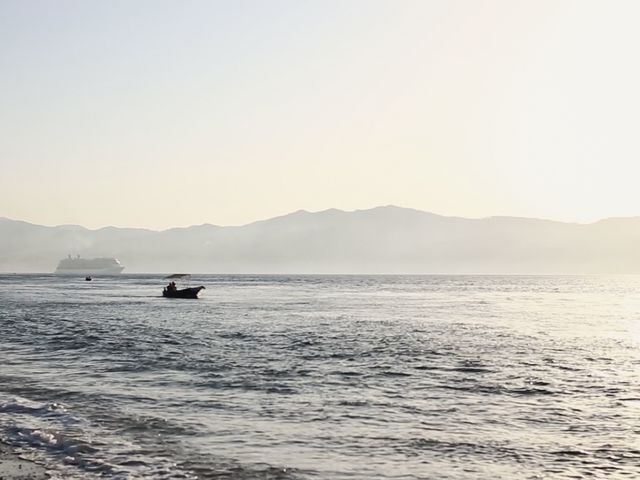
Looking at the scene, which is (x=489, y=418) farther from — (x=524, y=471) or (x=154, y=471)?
(x=154, y=471)

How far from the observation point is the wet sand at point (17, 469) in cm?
1402

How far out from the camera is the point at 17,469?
1462cm

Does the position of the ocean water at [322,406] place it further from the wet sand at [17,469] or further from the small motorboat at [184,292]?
the small motorboat at [184,292]

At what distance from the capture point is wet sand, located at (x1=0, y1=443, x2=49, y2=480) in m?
14.0

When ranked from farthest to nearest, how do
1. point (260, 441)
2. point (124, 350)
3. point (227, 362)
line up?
point (124, 350) → point (227, 362) → point (260, 441)

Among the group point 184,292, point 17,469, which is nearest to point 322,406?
point 17,469

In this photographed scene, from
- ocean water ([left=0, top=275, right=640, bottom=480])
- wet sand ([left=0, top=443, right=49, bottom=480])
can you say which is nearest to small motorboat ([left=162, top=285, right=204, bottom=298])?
ocean water ([left=0, top=275, right=640, bottom=480])

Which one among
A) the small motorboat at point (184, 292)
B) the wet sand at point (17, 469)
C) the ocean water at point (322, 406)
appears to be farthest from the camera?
the small motorboat at point (184, 292)

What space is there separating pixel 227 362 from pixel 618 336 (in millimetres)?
31446

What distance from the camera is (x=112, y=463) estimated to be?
1536 centimetres

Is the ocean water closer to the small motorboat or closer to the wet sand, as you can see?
the wet sand

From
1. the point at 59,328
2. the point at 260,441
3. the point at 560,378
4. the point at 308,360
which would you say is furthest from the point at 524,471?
the point at 59,328

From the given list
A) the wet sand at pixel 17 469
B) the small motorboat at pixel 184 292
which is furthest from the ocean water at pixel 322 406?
the small motorboat at pixel 184 292

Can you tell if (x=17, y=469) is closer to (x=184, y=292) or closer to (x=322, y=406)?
(x=322, y=406)
